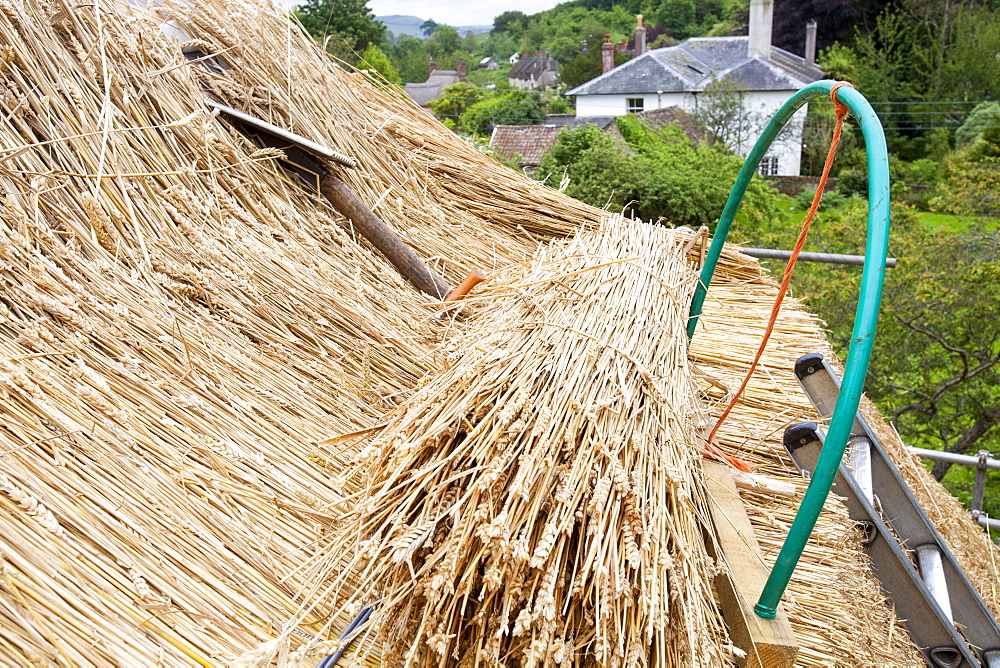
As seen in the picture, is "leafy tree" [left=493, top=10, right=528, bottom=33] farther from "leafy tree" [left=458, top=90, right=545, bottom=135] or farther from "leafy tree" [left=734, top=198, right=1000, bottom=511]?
"leafy tree" [left=734, top=198, right=1000, bottom=511]

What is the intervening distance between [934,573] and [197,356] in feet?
6.87

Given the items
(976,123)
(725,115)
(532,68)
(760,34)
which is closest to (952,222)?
(725,115)

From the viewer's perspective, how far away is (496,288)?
2.30 m

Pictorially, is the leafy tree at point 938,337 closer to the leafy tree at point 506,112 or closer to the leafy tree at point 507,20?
the leafy tree at point 506,112

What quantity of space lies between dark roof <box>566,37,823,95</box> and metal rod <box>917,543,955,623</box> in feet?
85.3

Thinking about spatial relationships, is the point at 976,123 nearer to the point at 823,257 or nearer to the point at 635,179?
the point at 635,179

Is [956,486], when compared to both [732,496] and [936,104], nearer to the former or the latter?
[732,496]

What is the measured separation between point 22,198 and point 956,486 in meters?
10.5

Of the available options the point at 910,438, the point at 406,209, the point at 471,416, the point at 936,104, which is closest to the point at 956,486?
the point at 910,438

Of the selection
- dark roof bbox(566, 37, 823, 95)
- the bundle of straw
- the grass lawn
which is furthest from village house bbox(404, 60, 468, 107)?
the bundle of straw

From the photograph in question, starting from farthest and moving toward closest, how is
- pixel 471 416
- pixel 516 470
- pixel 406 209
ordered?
pixel 406 209 < pixel 471 416 < pixel 516 470

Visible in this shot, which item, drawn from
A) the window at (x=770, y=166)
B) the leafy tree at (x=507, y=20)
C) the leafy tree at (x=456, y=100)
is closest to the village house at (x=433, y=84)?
the leafy tree at (x=456, y=100)

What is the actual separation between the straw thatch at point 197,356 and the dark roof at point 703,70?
83.7 feet

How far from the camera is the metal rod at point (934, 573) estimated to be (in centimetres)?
196
